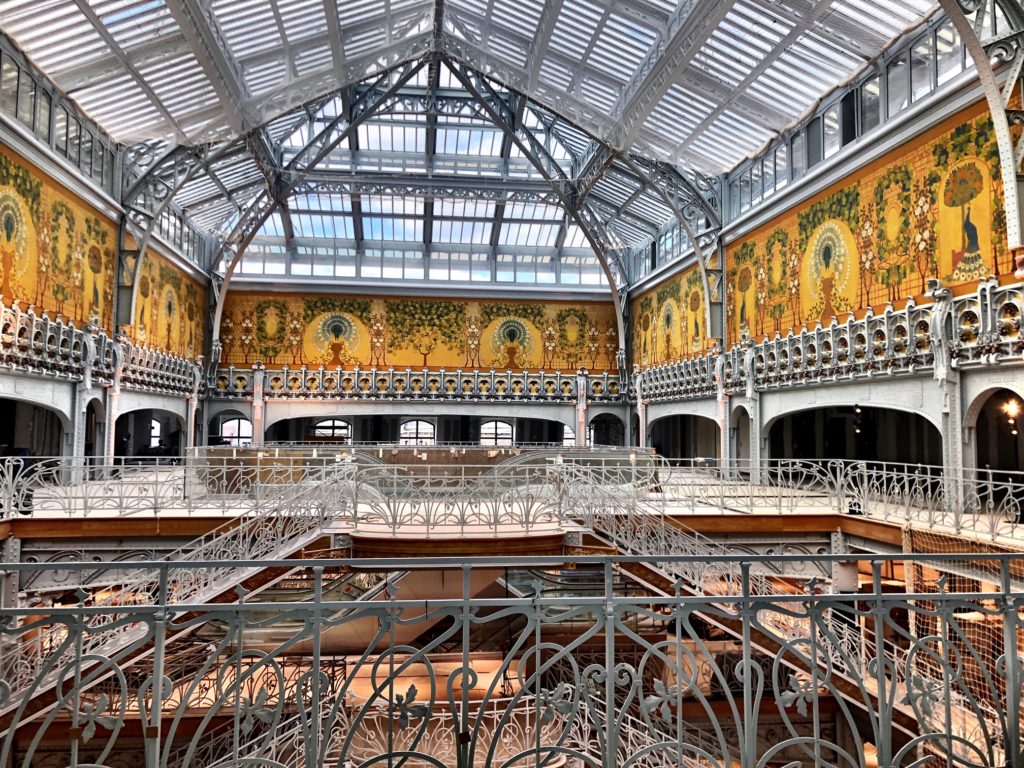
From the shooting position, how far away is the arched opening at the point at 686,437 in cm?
2930

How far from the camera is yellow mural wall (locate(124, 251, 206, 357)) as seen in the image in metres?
23.1

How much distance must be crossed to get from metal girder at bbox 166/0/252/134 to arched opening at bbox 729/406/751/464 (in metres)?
16.9

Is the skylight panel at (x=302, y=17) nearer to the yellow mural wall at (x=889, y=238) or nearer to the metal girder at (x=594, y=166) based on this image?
the metal girder at (x=594, y=166)

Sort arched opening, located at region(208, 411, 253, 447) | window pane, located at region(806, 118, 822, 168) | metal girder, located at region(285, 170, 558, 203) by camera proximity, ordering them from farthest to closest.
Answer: arched opening, located at region(208, 411, 253, 447), metal girder, located at region(285, 170, 558, 203), window pane, located at region(806, 118, 822, 168)

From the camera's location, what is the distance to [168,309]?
2578 centimetres

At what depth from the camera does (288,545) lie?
35.5 ft

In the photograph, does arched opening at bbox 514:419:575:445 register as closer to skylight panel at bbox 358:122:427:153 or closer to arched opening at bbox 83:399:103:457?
skylight panel at bbox 358:122:427:153

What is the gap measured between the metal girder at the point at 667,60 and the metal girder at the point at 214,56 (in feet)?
34.4

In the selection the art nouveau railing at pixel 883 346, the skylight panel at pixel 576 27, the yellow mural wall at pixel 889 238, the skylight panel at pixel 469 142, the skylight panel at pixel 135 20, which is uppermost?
the skylight panel at pixel 469 142

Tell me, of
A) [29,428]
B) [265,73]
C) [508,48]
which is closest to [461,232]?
[508,48]

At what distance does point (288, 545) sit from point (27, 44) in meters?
12.5

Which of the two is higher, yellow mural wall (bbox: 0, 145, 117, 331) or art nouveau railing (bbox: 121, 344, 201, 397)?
yellow mural wall (bbox: 0, 145, 117, 331)

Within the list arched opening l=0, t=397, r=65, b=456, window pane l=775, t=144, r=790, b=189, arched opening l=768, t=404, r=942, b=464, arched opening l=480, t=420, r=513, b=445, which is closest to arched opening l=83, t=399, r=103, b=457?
arched opening l=0, t=397, r=65, b=456

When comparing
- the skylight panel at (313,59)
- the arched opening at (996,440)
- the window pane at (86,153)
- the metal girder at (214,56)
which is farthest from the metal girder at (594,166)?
the window pane at (86,153)
